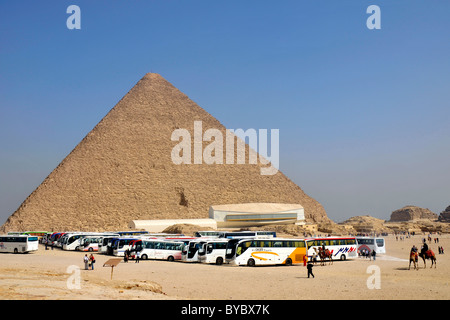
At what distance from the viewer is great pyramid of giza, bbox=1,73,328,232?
7888cm

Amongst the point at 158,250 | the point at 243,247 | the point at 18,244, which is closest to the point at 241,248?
the point at 243,247

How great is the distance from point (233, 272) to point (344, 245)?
10793mm

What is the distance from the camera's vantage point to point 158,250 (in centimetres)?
3200

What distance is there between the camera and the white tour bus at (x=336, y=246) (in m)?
29.5

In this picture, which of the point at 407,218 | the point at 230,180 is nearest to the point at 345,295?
the point at 230,180

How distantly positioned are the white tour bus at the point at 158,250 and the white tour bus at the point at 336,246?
8.70m

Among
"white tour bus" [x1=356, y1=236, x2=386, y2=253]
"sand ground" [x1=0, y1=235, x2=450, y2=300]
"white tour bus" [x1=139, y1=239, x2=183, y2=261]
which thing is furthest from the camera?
"white tour bus" [x1=356, y1=236, x2=386, y2=253]

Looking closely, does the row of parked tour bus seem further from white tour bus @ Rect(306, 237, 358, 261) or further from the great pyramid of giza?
the great pyramid of giza

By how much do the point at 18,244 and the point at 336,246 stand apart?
23533 millimetres

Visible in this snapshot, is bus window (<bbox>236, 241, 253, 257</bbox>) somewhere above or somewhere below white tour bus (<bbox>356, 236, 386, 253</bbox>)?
above

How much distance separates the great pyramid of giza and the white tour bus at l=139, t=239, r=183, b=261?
42.5 meters

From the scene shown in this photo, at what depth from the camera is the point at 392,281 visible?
1888cm

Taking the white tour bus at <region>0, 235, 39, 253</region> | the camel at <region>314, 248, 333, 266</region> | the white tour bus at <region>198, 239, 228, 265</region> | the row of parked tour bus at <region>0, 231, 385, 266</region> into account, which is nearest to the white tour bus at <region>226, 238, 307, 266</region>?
the row of parked tour bus at <region>0, 231, 385, 266</region>

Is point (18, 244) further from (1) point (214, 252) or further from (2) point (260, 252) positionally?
(2) point (260, 252)
